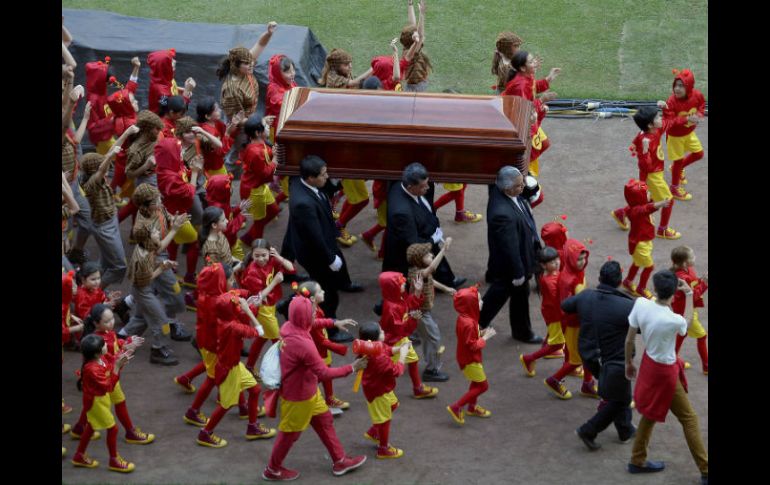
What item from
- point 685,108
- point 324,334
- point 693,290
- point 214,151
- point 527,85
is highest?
point 527,85

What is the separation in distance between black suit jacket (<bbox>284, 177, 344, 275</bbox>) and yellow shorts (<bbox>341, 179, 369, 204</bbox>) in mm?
1419

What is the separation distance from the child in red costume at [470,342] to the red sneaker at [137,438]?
2.32 metres

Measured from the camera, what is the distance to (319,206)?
35.9 feet

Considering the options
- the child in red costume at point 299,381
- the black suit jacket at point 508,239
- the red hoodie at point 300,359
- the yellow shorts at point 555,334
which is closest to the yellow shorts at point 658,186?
the black suit jacket at point 508,239

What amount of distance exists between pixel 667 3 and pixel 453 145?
805 centimetres

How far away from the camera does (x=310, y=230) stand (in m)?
10.8

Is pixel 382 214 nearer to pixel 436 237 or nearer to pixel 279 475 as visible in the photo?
pixel 436 237

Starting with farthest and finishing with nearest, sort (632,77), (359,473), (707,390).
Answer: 1. (632,77)
2. (707,390)
3. (359,473)

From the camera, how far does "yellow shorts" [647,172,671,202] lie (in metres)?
12.4

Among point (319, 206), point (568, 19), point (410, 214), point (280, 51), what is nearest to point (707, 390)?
point (410, 214)

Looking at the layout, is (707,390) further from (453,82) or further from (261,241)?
(453,82)

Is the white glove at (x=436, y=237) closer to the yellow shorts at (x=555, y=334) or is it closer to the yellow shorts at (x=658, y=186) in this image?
the yellow shorts at (x=555, y=334)

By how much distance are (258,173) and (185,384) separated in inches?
95.6

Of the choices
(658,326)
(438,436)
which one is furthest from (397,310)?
A: (658,326)
